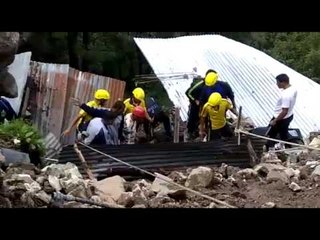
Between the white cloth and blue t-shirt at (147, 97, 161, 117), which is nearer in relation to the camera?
the white cloth

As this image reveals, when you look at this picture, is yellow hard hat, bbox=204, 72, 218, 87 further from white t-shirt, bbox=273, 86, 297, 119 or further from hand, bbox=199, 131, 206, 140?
white t-shirt, bbox=273, 86, 297, 119

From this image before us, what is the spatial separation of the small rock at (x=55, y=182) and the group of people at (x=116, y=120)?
152 centimetres

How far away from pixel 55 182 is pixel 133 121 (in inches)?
114

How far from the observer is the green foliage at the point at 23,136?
291 inches

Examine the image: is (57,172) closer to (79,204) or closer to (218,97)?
(79,204)

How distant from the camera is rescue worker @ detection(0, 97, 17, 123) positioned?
886cm

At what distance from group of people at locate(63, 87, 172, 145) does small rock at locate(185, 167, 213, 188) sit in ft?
5.44

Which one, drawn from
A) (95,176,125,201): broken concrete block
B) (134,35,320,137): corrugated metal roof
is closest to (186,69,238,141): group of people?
(134,35,320,137): corrugated metal roof

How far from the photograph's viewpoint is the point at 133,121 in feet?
28.2

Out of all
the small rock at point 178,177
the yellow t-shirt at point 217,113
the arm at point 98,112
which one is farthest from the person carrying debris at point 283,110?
the arm at point 98,112
